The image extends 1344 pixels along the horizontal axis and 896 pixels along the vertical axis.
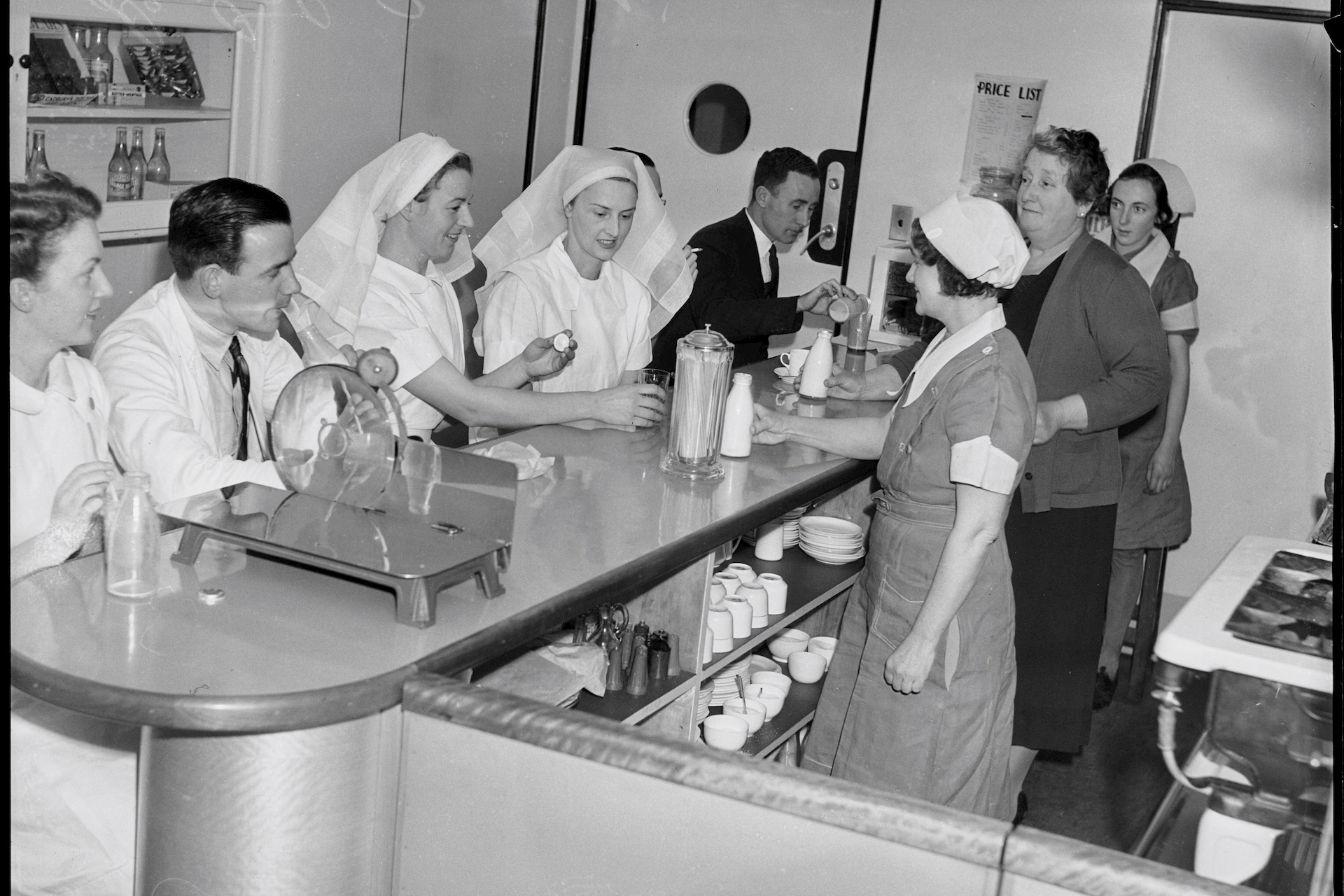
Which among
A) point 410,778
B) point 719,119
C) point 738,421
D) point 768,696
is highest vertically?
point 719,119

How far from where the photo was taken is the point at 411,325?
266 centimetres

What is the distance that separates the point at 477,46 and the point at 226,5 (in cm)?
124

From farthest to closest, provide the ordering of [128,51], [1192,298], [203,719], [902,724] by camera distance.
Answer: [1192,298] → [128,51] → [902,724] → [203,719]

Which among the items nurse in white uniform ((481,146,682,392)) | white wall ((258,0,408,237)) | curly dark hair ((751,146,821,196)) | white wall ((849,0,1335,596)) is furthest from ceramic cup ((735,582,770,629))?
white wall ((849,0,1335,596))

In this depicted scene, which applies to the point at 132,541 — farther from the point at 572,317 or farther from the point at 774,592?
the point at 572,317

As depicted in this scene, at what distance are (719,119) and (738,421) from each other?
258cm

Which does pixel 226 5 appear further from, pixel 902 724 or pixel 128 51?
pixel 902 724

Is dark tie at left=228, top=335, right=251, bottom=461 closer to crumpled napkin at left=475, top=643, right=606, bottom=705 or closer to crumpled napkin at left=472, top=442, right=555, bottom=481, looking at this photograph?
crumpled napkin at left=472, top=442, right=555, bottom=481

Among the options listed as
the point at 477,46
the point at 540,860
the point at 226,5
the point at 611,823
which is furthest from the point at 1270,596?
the point at 477,46

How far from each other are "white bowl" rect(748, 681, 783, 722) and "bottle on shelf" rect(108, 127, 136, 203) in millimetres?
1833

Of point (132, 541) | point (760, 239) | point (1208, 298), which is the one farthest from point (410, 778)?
point (1208, 298)

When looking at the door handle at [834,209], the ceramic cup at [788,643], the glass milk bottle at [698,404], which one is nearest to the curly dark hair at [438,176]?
the glass milk bottle at [698,404]

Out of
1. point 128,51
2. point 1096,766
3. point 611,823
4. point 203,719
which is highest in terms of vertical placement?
point 128,51

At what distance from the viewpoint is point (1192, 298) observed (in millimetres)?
3898
